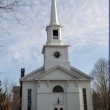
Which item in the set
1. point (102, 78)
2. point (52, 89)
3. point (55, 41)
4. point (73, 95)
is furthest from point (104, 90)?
point (55, 41)

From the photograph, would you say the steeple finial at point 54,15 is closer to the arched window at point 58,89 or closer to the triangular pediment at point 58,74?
the triangular pediment at point 58,74

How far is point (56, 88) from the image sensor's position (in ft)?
129

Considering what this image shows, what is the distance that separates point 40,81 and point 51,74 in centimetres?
199

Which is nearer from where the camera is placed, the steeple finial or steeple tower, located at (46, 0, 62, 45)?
steeple tower, located at (46, 0, 62, 45)

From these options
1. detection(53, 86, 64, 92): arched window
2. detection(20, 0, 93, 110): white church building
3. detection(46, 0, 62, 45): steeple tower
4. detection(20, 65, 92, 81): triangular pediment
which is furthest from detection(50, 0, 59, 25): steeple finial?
detection(53, 86, 64, 92): arched window

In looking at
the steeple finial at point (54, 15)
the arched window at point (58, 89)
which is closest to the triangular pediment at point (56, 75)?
the arched window at point (58, 89)

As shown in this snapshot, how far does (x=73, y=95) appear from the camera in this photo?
3862cm

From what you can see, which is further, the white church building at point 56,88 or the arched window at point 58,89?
the arched window at point 58,89

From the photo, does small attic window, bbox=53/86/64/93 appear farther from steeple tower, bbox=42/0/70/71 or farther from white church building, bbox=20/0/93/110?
steeple tower, bbox=42/0/70/71

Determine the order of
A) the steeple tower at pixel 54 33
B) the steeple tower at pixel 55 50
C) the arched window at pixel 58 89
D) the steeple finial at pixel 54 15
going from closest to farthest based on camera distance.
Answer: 1. the arched window at pixel 58 89
2. the steeple tower at pixel 55 50
3. the steeple tower at pixel 54 33
4. the steeple finial at pixel 54 15

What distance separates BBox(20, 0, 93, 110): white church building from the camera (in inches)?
1505

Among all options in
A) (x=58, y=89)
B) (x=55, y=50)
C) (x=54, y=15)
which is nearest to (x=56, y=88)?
(x=58, y=89)

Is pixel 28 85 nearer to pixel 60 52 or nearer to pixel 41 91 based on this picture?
pixel 41 91

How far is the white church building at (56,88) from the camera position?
38219 mm
